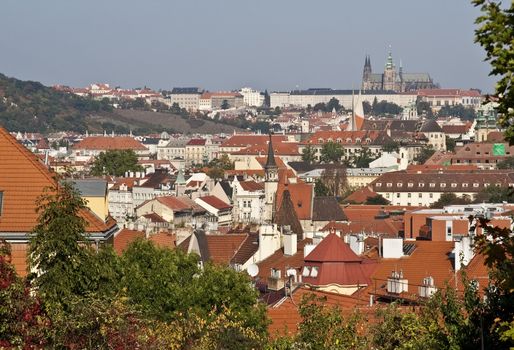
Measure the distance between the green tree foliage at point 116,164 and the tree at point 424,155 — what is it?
2738cm

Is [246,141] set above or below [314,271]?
below

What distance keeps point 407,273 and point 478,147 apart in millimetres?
103389

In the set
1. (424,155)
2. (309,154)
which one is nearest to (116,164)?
(424,155)

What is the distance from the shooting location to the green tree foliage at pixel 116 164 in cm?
13512

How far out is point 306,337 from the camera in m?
16.5

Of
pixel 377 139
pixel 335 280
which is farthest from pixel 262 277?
pixel 377 139

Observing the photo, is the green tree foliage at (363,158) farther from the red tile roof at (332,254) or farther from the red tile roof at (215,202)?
the red tile roof at (332,254)

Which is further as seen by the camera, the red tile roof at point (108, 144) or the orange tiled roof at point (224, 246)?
the red tile roof at point (108, 144)

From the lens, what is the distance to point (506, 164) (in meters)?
124

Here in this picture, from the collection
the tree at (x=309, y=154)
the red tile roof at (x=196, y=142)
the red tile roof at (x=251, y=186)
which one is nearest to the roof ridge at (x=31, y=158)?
the red tile roof at (x=251, y=186)

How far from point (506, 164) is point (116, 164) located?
32.9m

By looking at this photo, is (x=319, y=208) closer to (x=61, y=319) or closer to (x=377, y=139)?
(x=61, y=319)

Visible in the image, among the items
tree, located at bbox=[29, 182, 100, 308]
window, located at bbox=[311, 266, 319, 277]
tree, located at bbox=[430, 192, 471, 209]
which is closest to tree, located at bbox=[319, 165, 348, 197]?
tree, located at bbox=[430, 192, 471, 209]

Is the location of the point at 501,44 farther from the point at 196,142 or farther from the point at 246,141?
the point at 196,142
